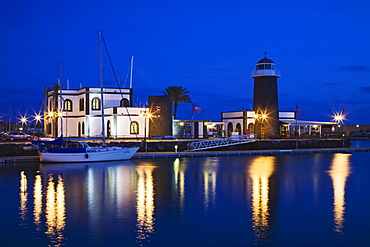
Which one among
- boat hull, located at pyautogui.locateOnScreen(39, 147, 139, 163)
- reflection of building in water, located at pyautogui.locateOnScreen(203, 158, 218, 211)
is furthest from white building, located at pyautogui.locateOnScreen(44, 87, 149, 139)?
reflection of building in water, located at pyautogui.locateOnScreen(203, 158, 218, 211)

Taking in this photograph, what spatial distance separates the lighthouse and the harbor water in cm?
1787

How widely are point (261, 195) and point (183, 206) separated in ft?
A: 15.1

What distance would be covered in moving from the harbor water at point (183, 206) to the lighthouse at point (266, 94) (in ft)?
58.6

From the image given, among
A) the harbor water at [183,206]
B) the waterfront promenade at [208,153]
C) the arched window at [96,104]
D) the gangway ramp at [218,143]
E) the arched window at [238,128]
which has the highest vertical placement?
the arched window at [96,104]

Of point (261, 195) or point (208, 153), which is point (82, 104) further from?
point (261, 195)

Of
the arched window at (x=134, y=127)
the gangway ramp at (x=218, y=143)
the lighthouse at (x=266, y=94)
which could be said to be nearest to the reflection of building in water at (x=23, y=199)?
the gangway ramp at (x=218, y=143)

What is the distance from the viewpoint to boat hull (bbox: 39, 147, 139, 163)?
121ft

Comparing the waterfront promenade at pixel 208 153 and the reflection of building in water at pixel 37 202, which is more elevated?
the waterfront promenade at pixel 208 153

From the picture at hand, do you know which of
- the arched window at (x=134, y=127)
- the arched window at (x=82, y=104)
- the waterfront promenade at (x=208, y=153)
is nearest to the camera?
the waterfront promenade at (x=208, y=153)

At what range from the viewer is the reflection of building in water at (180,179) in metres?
21.3

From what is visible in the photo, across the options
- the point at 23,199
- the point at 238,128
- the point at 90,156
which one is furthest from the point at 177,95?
the point at 23,199

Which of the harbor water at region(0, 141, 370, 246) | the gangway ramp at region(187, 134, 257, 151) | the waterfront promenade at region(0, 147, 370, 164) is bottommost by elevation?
the harbor water at region(0, 141, 370, 246)

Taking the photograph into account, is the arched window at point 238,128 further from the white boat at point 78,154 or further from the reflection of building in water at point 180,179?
the white boat at point 78,154

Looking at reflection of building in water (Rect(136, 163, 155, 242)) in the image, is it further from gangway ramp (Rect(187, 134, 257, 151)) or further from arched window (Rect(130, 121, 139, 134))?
arched window (Rect(130, 121, 139, 134))
